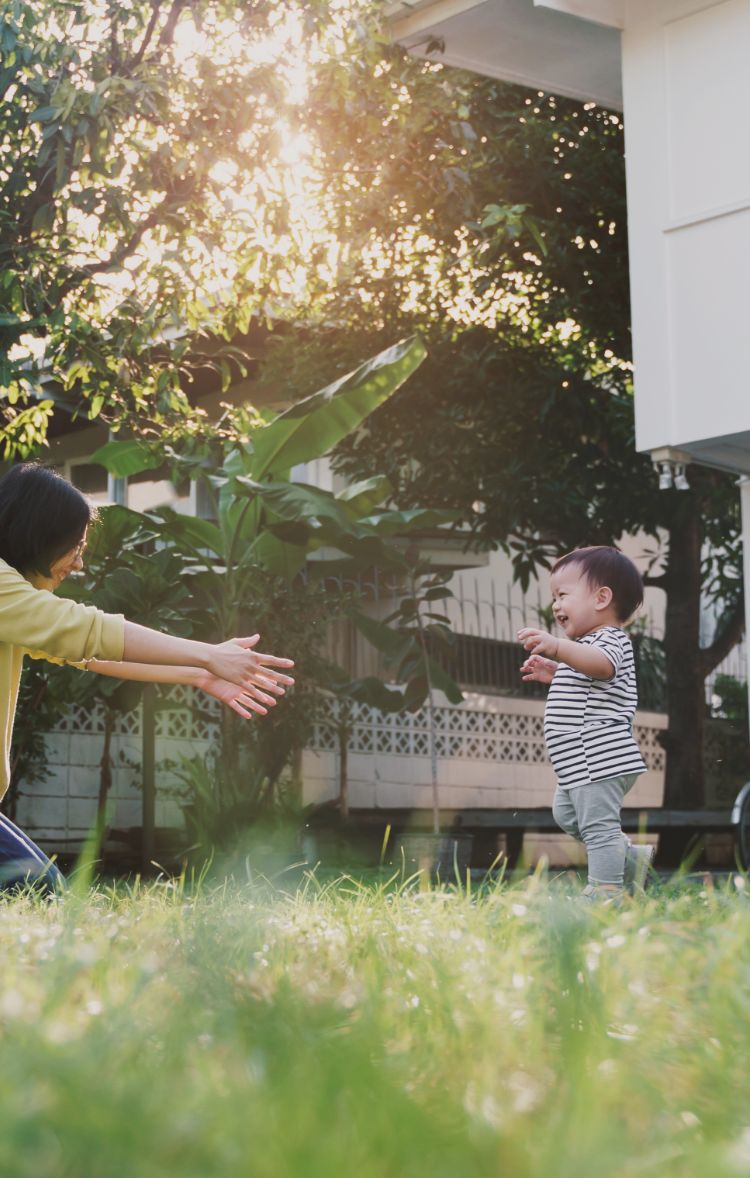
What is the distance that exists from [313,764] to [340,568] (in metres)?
2.37

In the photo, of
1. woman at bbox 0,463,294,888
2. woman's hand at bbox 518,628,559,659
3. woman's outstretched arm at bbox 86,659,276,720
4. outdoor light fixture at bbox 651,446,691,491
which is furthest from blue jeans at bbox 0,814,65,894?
outdoor light fixture at bbox 651,446,691,491

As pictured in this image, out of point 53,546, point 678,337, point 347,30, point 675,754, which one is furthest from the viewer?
point 675,754

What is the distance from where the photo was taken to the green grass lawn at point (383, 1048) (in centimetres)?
127

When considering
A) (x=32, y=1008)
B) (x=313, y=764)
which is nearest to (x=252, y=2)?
(x=313, y=764)

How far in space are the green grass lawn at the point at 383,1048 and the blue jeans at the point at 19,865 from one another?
1.46 metres

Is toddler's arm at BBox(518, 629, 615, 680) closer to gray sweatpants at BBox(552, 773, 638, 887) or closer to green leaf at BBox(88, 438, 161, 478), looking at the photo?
gray sweatpants at BBox(552, 773, 638, 887)

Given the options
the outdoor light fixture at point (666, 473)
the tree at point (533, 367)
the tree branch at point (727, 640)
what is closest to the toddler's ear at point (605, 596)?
the outdoor light fixture at point (666, 473)

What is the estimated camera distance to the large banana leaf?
9.52 m

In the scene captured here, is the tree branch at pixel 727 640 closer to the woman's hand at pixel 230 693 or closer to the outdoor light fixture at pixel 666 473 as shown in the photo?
the outdoor light fixture at pixel 666 473

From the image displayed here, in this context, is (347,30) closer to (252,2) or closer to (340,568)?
(252,2)

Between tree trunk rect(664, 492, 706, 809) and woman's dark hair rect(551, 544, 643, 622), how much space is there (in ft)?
26.1

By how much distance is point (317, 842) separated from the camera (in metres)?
10.1

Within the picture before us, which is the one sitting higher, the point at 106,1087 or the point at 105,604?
the point at 105,604

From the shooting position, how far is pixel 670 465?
26.2 ft
